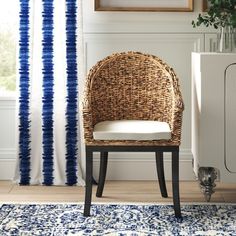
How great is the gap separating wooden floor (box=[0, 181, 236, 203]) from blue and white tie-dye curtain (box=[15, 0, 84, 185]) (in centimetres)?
14

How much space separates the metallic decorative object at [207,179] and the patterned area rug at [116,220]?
0.41 ft

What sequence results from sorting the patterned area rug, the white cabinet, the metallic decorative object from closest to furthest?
the patterned area rug < the white cabinet < the metallic decorative object

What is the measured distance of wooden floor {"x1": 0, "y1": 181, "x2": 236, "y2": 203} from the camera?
3.44 meters

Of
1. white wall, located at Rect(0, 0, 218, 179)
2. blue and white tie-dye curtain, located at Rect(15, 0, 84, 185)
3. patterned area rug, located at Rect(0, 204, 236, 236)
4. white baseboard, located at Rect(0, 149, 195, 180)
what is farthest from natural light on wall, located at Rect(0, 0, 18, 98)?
patterned area rug, located at Rect(0, 204, 236, 236)

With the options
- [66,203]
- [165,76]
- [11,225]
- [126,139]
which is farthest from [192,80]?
[11,225]

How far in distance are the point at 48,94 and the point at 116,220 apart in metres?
1.12

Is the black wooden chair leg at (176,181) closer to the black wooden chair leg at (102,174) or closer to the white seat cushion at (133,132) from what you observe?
the white seat cushion at (133,132)

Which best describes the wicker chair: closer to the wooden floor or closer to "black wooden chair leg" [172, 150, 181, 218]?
the wooden floor

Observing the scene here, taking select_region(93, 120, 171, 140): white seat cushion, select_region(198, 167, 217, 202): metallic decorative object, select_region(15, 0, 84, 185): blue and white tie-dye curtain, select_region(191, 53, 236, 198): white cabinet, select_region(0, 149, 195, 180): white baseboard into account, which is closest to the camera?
select_region(93, 120, 171, 140): white seat cushion

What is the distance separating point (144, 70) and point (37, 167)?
1009 millimetres

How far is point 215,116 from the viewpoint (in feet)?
10.7

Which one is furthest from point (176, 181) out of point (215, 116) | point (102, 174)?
point (102, 174)

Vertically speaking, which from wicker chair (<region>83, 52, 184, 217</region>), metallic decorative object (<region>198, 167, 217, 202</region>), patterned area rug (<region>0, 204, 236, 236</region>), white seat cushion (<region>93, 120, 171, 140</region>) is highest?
wicker chair (<region>83, 52, 184, 217</region>)

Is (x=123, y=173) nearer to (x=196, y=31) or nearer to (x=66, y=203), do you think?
(x=66, y=203)
